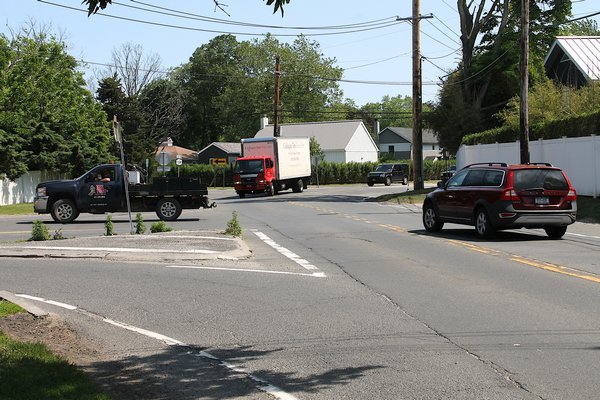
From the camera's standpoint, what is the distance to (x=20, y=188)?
46719 mm

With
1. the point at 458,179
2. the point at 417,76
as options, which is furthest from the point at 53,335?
the point at 417,76

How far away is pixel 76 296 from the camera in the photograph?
34.7 feet

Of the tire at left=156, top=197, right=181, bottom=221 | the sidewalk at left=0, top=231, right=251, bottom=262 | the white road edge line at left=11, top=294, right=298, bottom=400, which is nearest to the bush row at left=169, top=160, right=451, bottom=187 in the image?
the tire at left=156, top=197, right=181, bottom=221

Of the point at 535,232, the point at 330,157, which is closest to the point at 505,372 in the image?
the point at 535,232

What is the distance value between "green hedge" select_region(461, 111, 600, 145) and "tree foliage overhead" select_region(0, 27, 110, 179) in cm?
2791

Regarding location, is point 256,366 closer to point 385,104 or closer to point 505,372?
point 505,372

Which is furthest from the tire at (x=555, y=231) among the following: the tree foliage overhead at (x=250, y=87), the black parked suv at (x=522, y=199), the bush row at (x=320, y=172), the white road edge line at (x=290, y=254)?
the tree foliage overhead at (x=250, y=87)

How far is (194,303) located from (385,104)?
17624 centimetres

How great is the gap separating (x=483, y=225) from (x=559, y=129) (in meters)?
14.0

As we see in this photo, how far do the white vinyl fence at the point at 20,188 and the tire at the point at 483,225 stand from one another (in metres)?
34.5

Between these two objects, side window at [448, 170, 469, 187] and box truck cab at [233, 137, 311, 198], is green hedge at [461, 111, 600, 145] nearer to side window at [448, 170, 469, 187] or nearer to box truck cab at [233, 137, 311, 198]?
side window at [448, 170, 469, 187]

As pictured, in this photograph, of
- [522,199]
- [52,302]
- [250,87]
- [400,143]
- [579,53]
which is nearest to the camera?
[52,302]

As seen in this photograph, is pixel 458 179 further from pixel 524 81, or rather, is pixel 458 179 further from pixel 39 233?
pixel 524 81

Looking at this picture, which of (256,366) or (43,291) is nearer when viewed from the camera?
(256,366)
